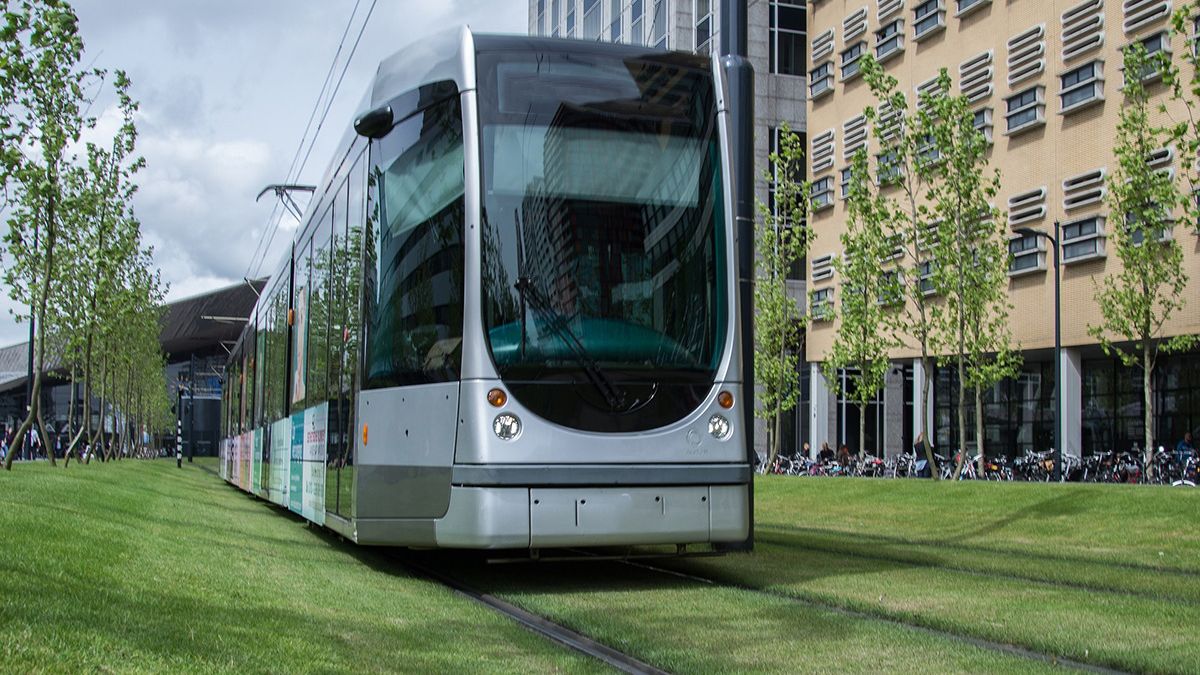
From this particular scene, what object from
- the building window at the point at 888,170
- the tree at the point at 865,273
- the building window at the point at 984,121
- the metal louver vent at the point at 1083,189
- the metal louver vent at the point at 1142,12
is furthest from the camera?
the building window at the point at 984,121

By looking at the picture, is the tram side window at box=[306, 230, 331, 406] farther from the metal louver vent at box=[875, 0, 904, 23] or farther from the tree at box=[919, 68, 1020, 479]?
the metal louver vent at box=[875, 0, 904, 23]

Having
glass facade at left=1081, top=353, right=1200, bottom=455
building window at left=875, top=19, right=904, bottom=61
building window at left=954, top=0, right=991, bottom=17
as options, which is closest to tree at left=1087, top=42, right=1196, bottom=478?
glass facade at left=1081, top=353, right=1200, bottom=455

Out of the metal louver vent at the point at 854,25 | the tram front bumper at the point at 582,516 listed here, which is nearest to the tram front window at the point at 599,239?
the tram front bumper at the point at 582,516

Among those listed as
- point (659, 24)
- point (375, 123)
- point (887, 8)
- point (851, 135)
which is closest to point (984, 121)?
point (887, 8)

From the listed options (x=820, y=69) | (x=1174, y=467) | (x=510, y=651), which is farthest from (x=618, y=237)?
(x=820, y=69)

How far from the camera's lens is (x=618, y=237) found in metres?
9.98

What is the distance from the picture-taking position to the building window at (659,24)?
5688 cm

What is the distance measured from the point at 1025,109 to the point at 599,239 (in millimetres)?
30985

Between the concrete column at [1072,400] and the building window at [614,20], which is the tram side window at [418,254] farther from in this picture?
the building window at [614,20]

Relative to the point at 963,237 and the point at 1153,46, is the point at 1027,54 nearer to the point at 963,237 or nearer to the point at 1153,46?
the point at 1153,46

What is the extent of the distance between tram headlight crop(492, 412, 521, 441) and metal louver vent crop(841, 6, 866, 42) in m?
40.1

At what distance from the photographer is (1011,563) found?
510 inches

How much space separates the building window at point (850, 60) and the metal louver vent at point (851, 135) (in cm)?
155

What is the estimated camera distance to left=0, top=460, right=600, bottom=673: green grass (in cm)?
582
